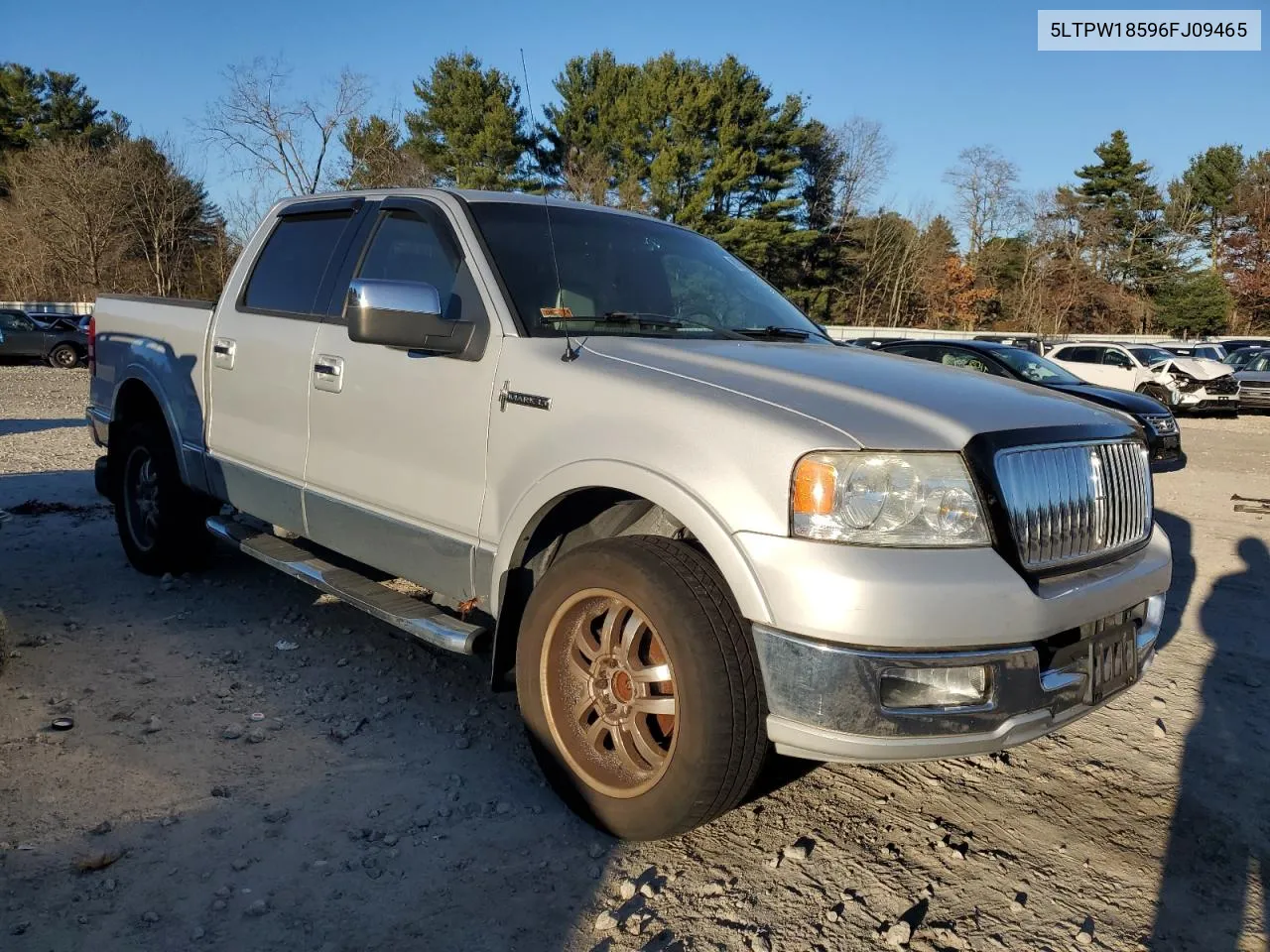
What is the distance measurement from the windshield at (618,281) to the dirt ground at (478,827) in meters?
1.66

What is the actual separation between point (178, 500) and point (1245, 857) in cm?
513

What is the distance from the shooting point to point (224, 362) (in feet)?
15.3

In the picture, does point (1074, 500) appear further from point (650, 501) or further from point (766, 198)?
point (766, 198)

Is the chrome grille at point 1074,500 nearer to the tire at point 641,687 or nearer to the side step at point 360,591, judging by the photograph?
the tire at point 641,687

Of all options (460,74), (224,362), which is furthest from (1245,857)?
(460,74)

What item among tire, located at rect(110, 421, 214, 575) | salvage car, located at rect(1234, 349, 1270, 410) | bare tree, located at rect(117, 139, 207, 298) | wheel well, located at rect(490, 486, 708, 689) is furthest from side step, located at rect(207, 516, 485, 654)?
bare tree, located at rect(117, 139, 207, 298)

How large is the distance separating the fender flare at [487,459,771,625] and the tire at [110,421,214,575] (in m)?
2.88

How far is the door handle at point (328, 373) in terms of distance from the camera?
3.89 m

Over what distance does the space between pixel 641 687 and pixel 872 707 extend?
711mm

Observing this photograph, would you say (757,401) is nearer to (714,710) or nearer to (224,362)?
(714,710)

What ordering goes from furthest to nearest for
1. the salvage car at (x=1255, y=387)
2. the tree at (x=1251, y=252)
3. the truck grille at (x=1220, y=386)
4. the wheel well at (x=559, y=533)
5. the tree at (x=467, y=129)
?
1. the tree at (x=1251, y=252)
2. the tree at (x=467, y=129)
3. the salvage car at (x=1255, y=387)
4. the truck grille at (x=1220, y=386)
5. the wheel well at (x=559, y=533)

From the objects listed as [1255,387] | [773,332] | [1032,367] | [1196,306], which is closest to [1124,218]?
[1196,306]

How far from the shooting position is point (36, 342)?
993 inches

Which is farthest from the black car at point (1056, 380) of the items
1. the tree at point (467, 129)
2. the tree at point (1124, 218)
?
the tree at point (1124, 218)
